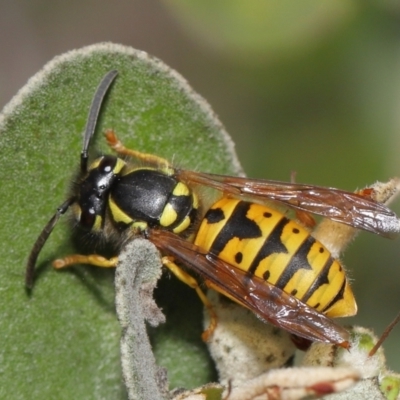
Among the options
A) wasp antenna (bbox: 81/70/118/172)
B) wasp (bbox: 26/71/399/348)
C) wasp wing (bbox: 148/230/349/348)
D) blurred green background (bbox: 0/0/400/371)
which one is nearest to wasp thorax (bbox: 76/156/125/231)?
wasp (bbox: 26/71/399/348)

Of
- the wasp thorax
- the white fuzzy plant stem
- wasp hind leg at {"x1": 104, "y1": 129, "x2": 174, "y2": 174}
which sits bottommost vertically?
the white fuzzy plant stem

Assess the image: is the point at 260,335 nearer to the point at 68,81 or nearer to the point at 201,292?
the point at 201,292

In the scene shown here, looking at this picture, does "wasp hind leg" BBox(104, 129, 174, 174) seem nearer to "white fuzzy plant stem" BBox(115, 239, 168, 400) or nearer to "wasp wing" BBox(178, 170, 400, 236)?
"wasp wing" BBox(178, 170, 400, 236)

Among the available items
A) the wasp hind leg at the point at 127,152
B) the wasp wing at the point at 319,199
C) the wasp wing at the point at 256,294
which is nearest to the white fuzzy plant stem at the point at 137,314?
the wasp wing at the point at 256,294

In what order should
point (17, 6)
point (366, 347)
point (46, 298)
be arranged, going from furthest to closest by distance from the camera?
point (17, 6), point (46, 298), point (366, 347)

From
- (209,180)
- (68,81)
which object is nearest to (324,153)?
(209,180)

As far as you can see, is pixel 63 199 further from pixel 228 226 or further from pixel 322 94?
pixel 322 94

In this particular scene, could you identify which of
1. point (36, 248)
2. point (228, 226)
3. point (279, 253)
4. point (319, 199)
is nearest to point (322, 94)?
point (319, 199)
